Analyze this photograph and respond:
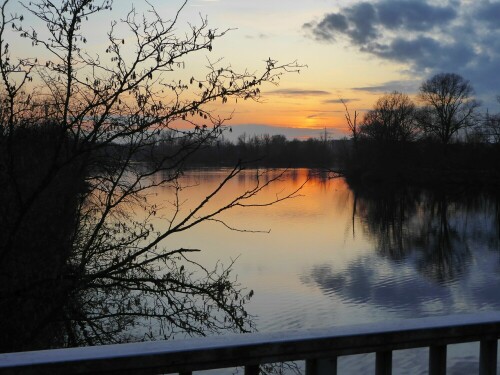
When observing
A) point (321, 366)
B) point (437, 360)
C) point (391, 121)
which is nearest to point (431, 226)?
point (437, 360)

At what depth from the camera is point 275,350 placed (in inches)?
60.6

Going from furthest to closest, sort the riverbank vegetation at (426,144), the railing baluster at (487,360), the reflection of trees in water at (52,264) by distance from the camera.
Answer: the riverbank vegetation at (426,144) < the reflection of trees in water at (52,264) < the railing baluster at (487,360)

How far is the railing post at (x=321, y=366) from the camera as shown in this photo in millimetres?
1620

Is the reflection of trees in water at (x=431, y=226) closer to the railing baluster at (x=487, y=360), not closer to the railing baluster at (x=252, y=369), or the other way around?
the railing baluster at (x=487, y=360)

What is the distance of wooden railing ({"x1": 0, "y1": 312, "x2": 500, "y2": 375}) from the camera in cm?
138

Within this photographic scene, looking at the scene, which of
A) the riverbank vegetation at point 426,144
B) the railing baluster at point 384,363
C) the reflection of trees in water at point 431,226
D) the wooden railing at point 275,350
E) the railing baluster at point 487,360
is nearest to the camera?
the wooden railing at point 275,350

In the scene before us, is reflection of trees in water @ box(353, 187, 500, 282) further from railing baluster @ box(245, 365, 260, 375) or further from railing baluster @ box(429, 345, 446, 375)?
railing baluster @ box(245, 365, 260, 375)

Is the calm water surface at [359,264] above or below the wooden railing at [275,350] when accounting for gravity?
below

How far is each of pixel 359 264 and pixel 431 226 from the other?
401 inches

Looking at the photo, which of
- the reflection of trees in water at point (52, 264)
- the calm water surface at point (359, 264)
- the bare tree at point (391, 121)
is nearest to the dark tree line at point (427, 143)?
the bare tree at point (391, 121)

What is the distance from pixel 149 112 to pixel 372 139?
59.1 m

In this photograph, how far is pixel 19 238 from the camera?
5.55 meters

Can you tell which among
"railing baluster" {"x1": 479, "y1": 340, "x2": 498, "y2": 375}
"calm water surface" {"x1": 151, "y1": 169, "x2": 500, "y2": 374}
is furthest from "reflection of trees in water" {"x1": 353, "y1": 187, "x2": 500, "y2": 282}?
"railing baluster" {"x1": 479, "y1": 340, "x2": 498, "y2": 375}

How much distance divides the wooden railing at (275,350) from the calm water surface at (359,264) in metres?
5.29
